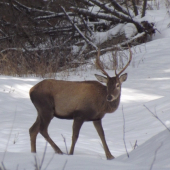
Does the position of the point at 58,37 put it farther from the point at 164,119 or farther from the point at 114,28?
the point at 164,119

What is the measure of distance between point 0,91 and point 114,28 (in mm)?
6958

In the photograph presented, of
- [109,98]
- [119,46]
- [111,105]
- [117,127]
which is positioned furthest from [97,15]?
[109,98]

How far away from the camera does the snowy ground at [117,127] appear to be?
2721mm

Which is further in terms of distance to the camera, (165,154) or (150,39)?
(150,39)

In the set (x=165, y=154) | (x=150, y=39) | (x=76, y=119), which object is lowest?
(x=150, y=39)

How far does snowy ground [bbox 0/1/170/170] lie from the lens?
2.72 metres

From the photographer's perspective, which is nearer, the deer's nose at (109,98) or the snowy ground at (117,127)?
the snowy ground at (117,127)

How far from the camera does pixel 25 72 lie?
38.1 ft

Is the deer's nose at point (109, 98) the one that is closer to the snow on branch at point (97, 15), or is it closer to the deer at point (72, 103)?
the deer at point (72, 103)

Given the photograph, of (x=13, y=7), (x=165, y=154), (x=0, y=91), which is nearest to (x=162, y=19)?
(x=13, y=7)

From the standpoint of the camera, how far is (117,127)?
280 inches

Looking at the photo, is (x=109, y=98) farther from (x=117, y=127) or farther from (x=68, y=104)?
(x=117, y=127)

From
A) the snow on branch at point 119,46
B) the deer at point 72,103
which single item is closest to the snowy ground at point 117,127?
the deer at point 72,103

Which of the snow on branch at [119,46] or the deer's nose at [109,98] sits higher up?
the deer's nose at [109,98]
